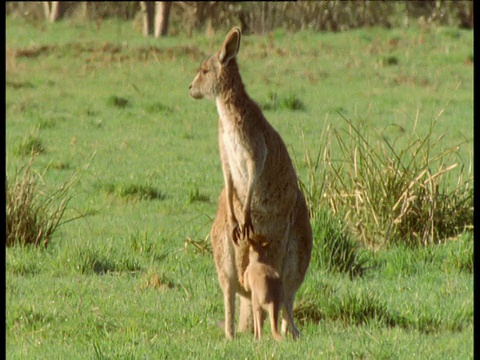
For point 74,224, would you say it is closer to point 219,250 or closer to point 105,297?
point 105,297

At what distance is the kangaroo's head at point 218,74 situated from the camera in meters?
5.36

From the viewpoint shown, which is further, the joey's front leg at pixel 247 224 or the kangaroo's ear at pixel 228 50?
the kangaroo's ear at pixel 228 50

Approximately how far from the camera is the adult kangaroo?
5.30 metres

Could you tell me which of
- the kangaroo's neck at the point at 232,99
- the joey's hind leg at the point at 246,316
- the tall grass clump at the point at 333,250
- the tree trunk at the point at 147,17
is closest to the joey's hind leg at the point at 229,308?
the joey's hind leg at the point at 246,316

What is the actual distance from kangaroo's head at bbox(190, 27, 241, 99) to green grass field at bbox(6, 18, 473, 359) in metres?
1.24

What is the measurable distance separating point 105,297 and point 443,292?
6.64 feet

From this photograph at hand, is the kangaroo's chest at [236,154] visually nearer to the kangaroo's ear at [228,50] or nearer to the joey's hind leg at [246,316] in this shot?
the kangaroo's ear at [228,50]

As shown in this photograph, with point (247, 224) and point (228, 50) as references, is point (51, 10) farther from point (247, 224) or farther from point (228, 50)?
point (247, 224)

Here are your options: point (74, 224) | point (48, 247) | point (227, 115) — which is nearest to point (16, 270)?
point (48, 247)

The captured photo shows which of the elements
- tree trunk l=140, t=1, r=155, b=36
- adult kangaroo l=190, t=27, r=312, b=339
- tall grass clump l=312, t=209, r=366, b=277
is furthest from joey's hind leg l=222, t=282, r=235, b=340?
tree trunk l=140, t=1, r=155, b=36

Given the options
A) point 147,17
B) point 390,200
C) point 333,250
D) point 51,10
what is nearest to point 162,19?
point 147,17

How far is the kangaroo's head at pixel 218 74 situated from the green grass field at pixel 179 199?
4.08 ft

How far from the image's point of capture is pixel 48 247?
7926mm

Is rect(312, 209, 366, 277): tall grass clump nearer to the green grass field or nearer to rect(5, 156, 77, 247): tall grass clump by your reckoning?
the green grass field
